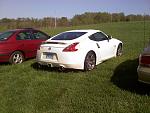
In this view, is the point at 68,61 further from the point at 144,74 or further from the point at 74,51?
the point at 144,74

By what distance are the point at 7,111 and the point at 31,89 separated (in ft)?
4.72

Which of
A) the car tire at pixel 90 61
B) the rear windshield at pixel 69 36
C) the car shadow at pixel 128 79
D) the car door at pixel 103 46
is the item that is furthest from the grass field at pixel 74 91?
the rear windshield at pixel 69 36

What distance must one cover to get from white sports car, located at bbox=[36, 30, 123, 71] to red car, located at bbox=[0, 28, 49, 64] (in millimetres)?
1755

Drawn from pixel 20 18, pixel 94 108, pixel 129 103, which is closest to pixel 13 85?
pixel 94 108

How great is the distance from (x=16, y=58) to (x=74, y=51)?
125 inches

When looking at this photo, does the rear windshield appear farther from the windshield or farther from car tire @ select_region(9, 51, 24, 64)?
the windshield

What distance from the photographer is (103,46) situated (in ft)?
30.5

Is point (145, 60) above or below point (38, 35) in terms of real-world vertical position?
below

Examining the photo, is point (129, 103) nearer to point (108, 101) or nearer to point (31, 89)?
point (108, 101)

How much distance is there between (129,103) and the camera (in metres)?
5.51

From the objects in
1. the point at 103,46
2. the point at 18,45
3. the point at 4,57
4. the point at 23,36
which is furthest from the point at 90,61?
the point at 23,36

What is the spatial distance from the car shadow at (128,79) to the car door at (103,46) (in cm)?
68

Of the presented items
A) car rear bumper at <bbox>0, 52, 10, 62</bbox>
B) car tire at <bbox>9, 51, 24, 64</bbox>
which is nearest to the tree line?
car tire at <bbox>9, 51, 24, 64</bbox>

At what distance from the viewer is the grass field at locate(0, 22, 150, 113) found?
545cm
